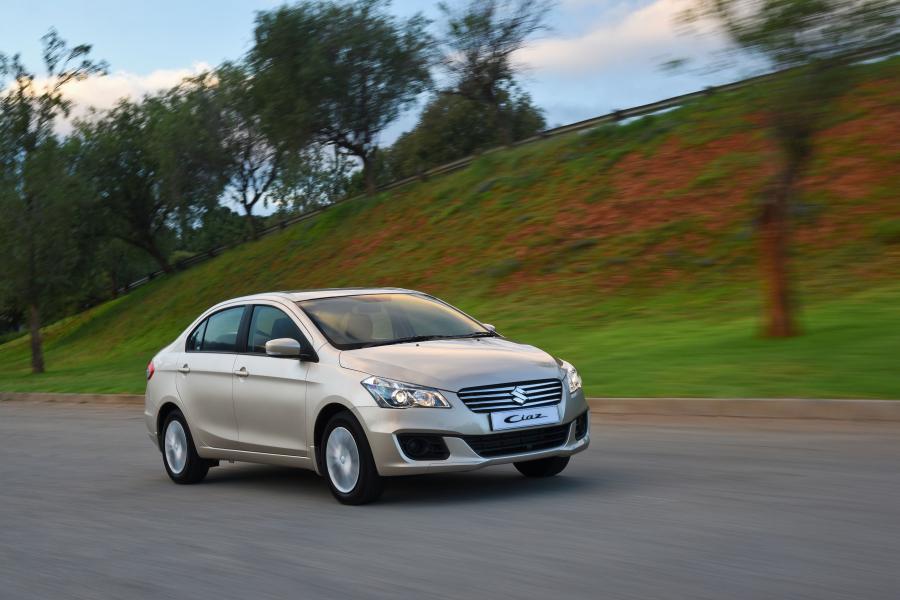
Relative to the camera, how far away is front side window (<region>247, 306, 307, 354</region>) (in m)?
9.07

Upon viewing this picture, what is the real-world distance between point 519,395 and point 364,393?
41.9 inches

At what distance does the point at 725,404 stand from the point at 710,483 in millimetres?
4600

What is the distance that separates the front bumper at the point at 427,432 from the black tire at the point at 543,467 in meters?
1.04

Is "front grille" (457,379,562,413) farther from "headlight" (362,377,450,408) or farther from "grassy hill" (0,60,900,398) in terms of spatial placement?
"grassy hill" (0,60,900,398)

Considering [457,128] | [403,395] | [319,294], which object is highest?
[457,128]

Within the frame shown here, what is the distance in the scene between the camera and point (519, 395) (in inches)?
311

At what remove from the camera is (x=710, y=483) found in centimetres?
828

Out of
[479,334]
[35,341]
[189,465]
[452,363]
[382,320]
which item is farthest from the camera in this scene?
[35,341]

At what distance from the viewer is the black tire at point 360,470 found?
26.0 ft

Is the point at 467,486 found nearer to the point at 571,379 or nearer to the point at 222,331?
the point at 571,379

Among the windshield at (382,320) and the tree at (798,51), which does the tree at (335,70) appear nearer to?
the tree at (798,51)

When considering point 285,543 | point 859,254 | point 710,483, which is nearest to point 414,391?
point 285,543

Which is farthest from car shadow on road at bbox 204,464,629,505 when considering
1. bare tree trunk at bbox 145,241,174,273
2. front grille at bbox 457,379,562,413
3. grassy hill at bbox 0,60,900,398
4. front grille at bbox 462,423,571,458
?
bare tree trunk at bbox 145,241,174,273

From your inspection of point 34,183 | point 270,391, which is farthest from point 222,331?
point 34,183
